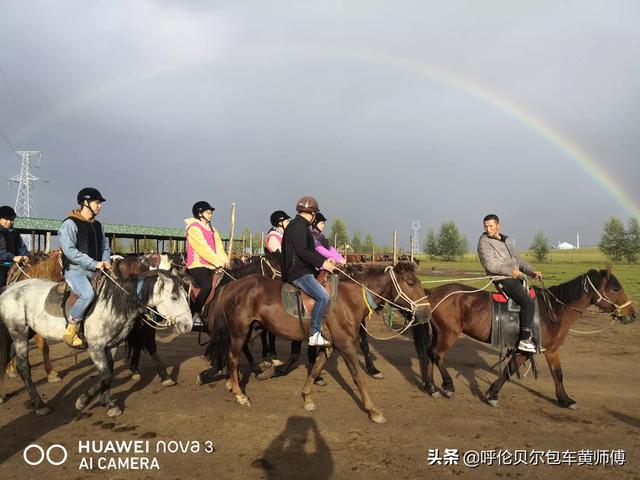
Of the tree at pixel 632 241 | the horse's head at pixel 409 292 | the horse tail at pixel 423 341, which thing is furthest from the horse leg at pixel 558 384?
the tree at pixel 632 241

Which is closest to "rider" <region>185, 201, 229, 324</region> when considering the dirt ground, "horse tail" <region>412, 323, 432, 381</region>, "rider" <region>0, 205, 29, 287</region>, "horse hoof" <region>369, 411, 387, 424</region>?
the dirt ground

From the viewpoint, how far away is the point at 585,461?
4426 millimetres

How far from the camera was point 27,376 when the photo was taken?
5695 mm

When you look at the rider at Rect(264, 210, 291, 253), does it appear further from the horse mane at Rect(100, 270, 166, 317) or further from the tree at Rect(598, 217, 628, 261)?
the tree at Rect(598, 217, 628, 261)

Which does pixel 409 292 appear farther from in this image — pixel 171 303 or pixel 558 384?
pixel 171 303

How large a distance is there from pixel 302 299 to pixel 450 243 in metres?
93.3

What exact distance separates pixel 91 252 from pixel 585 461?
22.8ft

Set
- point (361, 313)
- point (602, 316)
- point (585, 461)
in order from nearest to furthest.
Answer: point (585, 461) < point (361, 313) < point (602, 316)

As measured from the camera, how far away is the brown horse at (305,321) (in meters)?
5.87

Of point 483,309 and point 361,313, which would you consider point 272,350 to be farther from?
point 483,309

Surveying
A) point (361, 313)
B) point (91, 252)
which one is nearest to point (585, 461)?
point (361, 313)

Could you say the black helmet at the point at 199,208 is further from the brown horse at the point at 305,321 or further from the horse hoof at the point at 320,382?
the horse hoof at the point at 320,382

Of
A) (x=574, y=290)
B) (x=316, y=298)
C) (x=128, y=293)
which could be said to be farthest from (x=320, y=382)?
(x=574, y=290)

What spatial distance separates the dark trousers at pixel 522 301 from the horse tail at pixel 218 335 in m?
4.74
